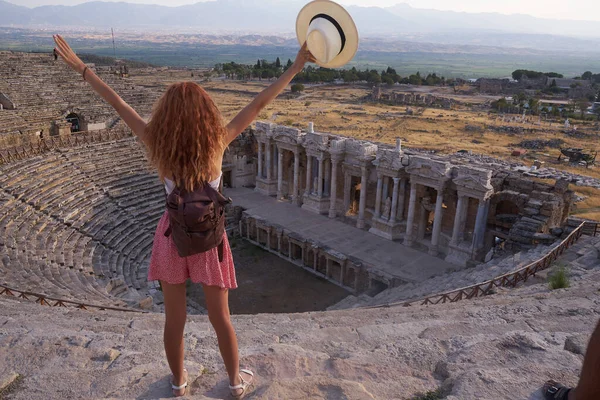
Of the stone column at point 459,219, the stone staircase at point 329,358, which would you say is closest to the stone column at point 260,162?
the stone column at point 459,219

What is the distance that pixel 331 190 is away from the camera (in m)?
27.0

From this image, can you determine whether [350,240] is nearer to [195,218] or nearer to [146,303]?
[146,303]

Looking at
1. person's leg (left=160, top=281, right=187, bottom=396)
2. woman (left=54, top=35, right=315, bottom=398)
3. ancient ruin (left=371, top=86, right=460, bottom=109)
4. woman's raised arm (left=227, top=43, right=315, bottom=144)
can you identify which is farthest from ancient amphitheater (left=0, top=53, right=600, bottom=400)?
ancient ruin (left=371, top=86, right=460, bottom=109)

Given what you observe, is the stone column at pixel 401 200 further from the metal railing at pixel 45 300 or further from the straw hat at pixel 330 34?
the straw hat at pixel 330 34

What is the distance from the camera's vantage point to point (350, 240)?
79.2 ft

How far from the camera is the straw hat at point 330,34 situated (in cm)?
429

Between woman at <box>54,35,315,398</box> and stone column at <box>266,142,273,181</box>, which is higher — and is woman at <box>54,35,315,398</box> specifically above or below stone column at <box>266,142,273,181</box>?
above

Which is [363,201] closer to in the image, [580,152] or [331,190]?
[331,190]

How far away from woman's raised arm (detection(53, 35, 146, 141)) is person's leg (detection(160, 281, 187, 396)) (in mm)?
1372

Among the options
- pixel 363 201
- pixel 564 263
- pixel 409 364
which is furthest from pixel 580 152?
pixel 409 364

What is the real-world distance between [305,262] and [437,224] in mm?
6867

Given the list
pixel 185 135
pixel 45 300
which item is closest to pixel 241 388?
pixel 185 135

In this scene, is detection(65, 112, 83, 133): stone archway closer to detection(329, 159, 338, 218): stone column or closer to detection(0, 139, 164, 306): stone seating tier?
detection(0, 139, 164, 306): stone seating tier

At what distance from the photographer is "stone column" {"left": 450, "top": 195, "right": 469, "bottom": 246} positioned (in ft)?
70.2
